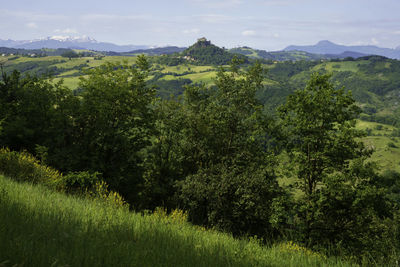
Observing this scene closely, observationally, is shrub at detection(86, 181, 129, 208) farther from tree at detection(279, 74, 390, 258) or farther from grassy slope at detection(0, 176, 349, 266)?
tree at detection(279, 74, 390, 258)

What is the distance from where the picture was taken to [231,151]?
2395 cm

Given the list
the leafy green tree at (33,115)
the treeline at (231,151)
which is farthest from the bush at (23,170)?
the leafy green tree at (33,115)

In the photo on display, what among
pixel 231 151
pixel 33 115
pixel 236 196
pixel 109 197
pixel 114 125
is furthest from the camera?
pixel 114 125

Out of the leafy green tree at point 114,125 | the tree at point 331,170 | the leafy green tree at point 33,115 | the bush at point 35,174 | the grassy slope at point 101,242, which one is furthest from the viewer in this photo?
the leafy green tree at point 114,125

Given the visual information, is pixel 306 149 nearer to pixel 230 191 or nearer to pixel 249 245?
pixel 230 191

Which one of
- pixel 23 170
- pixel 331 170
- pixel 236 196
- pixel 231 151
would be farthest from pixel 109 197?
pixel 231 151

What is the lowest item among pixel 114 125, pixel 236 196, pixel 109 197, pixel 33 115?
pixel 236 196

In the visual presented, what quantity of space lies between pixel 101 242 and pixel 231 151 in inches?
815

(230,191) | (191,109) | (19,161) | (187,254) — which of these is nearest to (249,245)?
(187,254)

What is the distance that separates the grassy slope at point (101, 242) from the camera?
3.03 meters

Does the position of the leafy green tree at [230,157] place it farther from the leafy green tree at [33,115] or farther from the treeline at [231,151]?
the leafy green tree at [33,115]

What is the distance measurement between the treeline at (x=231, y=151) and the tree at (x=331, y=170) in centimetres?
7

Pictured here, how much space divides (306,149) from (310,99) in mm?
3626

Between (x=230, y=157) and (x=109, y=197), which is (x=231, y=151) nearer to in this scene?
(x=230, y=157)
